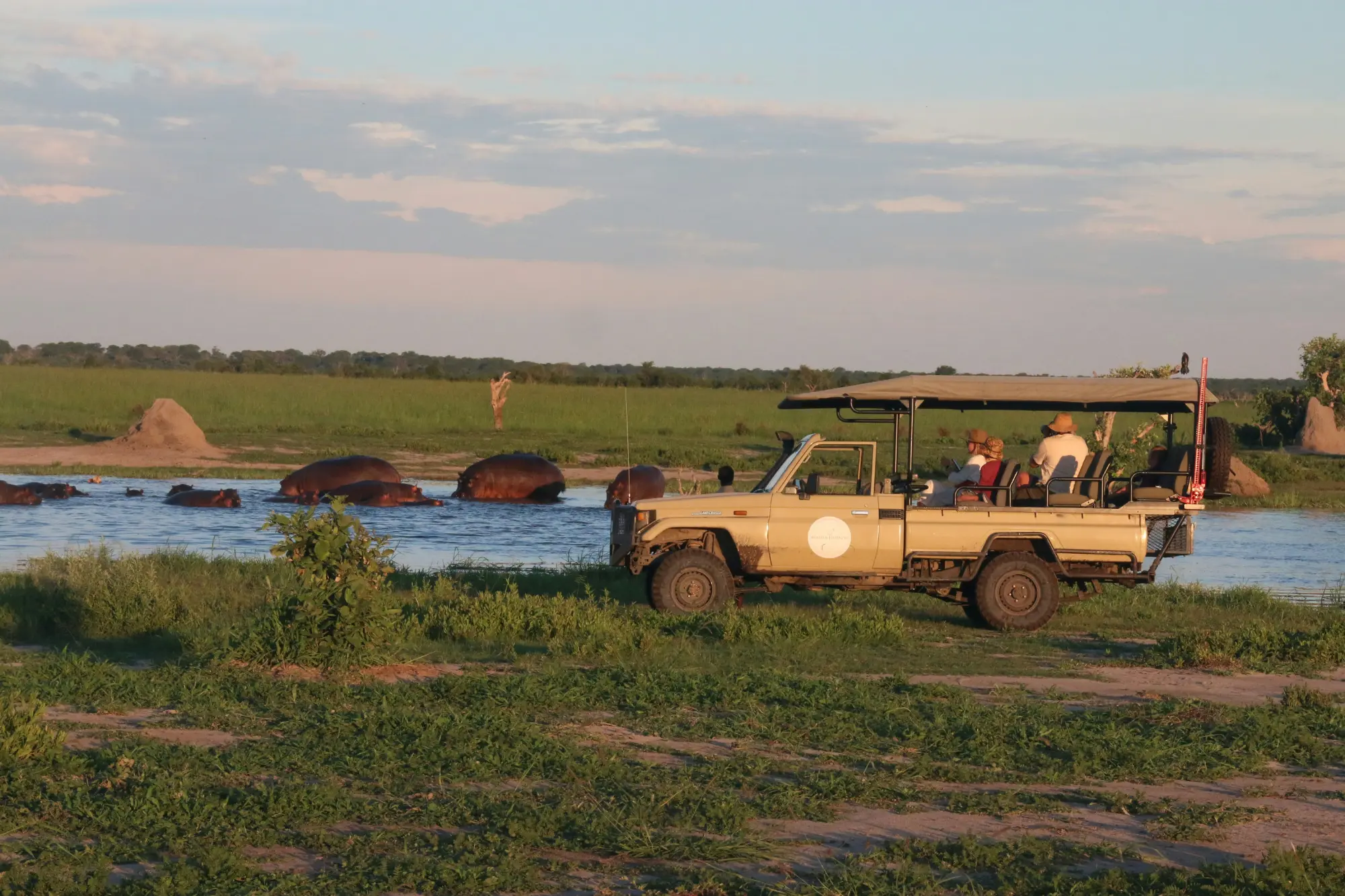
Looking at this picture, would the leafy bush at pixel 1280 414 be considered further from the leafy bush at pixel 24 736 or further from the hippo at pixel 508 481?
the leafy bush at pixel 24 736

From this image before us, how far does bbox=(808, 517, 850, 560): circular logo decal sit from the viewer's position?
1238 centimetres

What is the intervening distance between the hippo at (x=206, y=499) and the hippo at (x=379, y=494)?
1410 mm

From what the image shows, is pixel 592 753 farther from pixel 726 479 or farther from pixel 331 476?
pixel 331 476

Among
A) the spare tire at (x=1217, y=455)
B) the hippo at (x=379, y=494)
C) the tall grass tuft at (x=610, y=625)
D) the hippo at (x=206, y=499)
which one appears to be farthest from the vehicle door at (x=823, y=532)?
the hippo at (x=206, y=499)

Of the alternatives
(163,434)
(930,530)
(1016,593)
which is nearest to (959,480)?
(930,530)

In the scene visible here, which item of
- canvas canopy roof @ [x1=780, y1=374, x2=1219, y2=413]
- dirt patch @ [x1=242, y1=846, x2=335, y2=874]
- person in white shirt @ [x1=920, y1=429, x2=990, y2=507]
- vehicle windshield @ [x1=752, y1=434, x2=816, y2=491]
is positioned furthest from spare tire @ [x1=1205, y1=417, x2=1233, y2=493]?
dirt patch @ [x1=242, y1=846, x2=335, y2=874]

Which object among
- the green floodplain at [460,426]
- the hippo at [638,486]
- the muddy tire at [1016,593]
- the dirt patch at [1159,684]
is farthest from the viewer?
the green floodplain at [460,426]

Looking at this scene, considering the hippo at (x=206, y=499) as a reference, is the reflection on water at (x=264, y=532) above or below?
below

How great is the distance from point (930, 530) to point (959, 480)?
4.01 ft

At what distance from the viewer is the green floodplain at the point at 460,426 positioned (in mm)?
33562

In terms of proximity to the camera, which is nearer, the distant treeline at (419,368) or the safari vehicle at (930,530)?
the safari vehicle at (930,530)

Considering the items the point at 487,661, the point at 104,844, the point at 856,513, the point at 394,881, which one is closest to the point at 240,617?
the point at 487,661

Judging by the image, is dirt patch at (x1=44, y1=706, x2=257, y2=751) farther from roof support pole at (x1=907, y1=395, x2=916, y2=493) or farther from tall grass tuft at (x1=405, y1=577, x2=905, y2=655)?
roof support pole at (x1=907, y1=395, x2=916, y2=493)

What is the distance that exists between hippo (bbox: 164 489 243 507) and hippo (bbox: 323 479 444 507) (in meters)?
1.41
